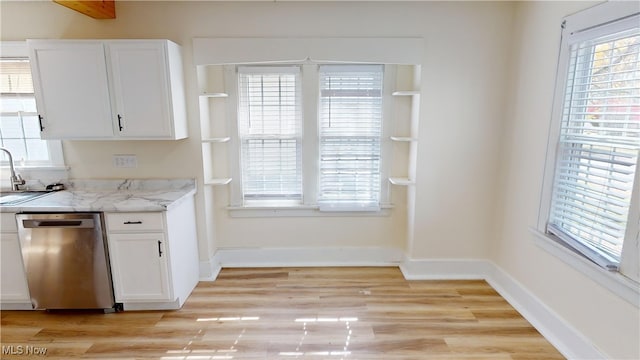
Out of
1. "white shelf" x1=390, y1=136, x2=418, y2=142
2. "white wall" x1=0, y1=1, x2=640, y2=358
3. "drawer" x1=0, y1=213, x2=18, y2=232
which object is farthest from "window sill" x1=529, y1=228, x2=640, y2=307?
"drawer" x1=0, y1=213, x2=18, y2=232

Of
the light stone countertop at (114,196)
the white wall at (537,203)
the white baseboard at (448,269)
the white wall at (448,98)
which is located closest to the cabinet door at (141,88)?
the white wall at (448,98)

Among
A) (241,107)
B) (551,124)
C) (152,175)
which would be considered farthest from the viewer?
A: (241,107)

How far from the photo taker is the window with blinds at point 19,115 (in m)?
2.86

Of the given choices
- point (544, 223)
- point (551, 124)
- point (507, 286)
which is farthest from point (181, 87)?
point (507, 286)

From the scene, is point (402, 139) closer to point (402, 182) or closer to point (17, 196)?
point (402, 182)

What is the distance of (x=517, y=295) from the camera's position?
2748 mm

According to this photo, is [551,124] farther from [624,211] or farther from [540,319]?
[540,319]

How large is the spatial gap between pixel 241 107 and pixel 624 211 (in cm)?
296

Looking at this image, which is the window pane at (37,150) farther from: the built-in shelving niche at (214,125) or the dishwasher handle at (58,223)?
the built-in shelving niche at (214,125)

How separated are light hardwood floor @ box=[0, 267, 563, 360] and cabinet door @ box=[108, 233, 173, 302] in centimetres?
18

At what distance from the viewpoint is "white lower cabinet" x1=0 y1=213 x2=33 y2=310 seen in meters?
2.48

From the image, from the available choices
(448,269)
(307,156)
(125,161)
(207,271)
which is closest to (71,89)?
(125,161)

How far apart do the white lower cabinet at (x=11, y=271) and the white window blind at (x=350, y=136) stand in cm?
250

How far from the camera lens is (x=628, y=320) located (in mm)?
1794
